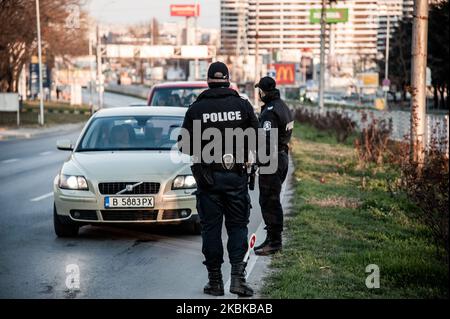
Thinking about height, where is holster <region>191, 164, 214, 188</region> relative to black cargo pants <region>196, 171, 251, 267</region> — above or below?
above

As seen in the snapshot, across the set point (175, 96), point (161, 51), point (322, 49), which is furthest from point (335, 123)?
point (161, 51)

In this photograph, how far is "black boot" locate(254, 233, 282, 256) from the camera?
8580 millimetres

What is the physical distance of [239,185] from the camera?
690cm

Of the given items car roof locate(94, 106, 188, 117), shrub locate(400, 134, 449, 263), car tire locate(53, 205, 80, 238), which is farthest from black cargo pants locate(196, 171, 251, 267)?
car roof locate(94, 106, 188, 117)

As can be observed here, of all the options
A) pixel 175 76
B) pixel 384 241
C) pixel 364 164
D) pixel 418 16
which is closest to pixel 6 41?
pixel 364 164

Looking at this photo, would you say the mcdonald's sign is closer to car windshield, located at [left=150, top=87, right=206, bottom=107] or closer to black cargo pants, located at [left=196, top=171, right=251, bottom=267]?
car windshield, located at [left=150, top=87, right=206, bottom=107]

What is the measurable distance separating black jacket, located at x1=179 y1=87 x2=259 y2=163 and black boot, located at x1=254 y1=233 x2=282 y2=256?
6.57 feet

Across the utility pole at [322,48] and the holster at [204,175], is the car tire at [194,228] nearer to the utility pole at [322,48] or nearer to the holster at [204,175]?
the holster at [204,175]

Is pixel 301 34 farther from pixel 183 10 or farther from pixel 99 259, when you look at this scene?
pixel 99 259

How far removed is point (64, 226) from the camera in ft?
31.8
